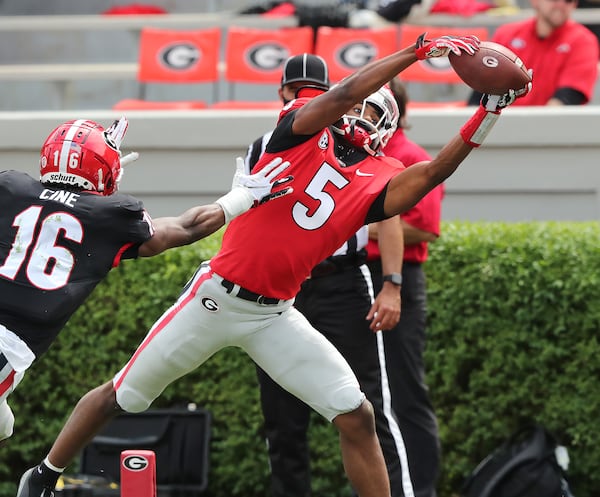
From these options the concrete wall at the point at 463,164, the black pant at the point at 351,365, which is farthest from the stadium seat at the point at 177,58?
Result: the black pant at the point at 351,365

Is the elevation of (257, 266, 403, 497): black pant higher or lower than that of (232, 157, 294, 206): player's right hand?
lower

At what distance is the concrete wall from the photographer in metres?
7.57

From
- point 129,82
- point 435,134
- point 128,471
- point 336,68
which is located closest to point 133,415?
point 128,471

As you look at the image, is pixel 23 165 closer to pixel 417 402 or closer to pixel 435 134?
pixel 435 134

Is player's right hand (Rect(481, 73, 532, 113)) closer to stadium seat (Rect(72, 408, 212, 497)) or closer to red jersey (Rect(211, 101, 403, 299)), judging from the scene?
red jersey (Rect(211, 101, 403, 299))

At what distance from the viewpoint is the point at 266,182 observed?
4625mm

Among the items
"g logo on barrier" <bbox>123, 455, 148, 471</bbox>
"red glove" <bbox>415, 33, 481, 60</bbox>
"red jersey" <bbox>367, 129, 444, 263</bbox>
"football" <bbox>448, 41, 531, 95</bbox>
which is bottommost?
"g logo on barrier" <bbox>123, 455, 148, 471</bbox>

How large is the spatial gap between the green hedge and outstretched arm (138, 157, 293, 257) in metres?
1.75

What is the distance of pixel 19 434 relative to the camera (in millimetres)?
6453

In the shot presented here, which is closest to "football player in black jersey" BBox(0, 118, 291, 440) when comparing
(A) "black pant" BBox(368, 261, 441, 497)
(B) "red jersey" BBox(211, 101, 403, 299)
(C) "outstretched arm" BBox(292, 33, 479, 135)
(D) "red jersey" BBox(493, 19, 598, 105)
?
(B) "red jersey" BBox(211, 101, 403, 299)

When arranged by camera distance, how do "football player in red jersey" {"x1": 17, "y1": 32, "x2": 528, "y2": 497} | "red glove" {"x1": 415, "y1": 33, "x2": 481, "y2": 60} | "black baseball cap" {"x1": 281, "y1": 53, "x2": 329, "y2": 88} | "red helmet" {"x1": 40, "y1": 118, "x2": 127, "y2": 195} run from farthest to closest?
"black baseball cap" {"x1": 281, "y1": 53, "x2": 329, "y2": 88} → "football player in red jersey" {"x1": 17, "y1": 32, "x2": 528, "y2": 497} → "red helmet" {"x1": 40, "y1": 118, "x2": 127, "y2": 195} → "red glove" {"x1": 415, "y1": 33, "x2": 481, "y2": 60}

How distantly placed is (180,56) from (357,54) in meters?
1.55

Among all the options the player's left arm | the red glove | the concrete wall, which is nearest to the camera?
the red glove

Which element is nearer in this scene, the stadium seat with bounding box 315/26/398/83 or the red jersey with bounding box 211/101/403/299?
the red jersey with bounding box 211/101/403/299
